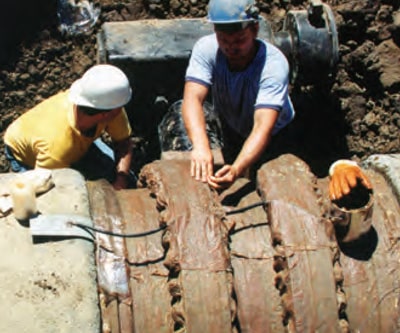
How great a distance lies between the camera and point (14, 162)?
4.43m

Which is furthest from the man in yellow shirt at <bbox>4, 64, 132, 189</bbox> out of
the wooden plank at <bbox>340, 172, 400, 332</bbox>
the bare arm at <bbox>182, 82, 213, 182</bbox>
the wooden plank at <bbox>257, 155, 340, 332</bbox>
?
the wooden plank at <bbox>340, 172, 400, 332</bbox>

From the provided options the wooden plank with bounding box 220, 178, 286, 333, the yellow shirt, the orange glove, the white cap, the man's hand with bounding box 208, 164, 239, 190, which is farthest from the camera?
the yellow shirt

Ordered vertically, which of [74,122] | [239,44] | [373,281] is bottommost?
[373,281]

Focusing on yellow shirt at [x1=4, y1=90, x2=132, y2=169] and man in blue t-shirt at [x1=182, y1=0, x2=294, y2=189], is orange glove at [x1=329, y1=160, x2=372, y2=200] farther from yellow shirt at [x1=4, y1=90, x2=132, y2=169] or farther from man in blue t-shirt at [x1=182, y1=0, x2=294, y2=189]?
yellow shirt at [x1=4, y1=90, x2=132, y2=169]

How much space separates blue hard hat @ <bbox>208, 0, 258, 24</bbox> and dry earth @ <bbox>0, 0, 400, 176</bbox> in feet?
5.92

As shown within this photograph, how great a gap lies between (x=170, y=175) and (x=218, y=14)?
85cm

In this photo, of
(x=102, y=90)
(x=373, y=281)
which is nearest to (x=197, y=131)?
(x=102, y=90)

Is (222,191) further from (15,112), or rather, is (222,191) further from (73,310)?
(15,112)

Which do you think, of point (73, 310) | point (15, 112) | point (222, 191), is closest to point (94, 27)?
point (15, 112)

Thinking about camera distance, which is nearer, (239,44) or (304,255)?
(304,255)

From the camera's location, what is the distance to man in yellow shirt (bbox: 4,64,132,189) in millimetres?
3955

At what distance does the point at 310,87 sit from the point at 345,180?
2.54 m

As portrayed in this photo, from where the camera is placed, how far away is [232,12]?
12.1 feet

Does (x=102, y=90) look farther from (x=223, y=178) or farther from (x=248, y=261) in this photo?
(x=248, y=261)
